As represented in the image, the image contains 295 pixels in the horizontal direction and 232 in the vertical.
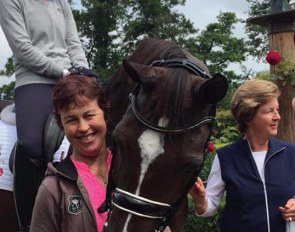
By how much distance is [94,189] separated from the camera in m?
2.05

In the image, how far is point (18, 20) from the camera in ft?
10.3

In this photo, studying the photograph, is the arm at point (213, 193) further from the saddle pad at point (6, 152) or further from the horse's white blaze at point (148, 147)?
the saddle pad at point (6, 152)

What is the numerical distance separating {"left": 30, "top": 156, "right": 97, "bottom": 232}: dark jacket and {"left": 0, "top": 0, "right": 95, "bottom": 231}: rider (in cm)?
103

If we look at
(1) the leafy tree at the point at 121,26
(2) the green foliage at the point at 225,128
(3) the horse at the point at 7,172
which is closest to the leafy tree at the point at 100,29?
(1) the leafy tree at the point at 121,26

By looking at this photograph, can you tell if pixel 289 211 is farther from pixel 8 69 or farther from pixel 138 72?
pixel 8 69

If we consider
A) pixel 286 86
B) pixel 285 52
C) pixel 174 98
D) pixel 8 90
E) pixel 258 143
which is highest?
pixel 8 90

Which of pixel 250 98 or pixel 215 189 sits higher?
pixel 250 98

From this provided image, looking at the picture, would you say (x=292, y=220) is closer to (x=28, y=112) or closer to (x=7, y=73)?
(x=28, y=112)

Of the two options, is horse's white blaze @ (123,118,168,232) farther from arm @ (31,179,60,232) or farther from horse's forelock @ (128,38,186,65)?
horse's forelock @ (128,38,186,65)

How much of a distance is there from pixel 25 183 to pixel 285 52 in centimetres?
380

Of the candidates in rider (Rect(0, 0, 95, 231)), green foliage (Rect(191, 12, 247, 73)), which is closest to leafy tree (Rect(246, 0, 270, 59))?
green foliage (Rect(191, 12, 247, 73))

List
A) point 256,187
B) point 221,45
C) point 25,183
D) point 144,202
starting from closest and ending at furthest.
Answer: point 144,202 < point 256,187 < point 25,183 < point 221,45

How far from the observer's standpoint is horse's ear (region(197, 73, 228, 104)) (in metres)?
1.96

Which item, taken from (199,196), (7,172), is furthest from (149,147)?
(7,172)
